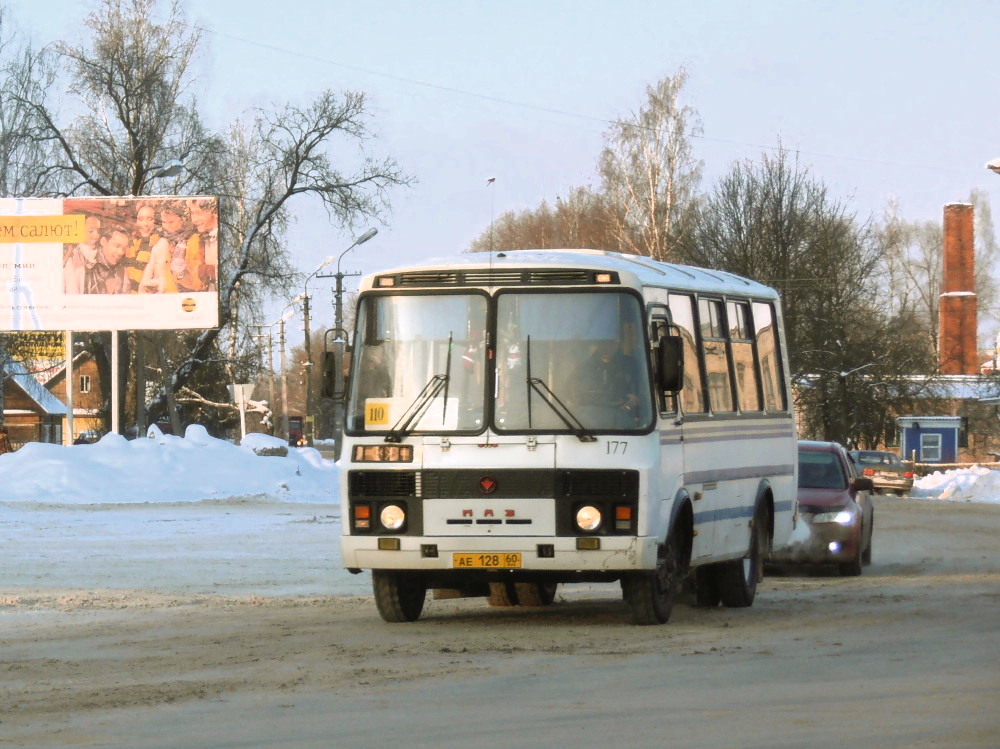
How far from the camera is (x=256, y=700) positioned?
899cm

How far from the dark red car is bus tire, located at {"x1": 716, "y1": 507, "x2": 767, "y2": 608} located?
394 cm

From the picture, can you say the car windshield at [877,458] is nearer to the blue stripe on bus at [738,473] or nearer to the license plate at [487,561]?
the blue stripe on bus at [738,473]

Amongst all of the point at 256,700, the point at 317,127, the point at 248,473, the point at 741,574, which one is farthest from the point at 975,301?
the point at 256,700

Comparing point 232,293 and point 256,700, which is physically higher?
point 232,293

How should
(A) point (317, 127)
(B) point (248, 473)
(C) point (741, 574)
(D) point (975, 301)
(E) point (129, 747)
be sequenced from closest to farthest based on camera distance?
(E) point (129, 747) → (C) point (741, 574) → (B) point (248, 473) → (A) point (317, 127) → (D) point (975, 301)

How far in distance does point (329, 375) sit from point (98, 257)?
3172 cm

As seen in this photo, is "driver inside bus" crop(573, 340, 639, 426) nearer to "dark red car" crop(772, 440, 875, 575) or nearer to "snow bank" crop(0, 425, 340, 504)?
"dark red car" crop(772, 440, 875, 575)

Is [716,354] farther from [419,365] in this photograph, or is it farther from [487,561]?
[487,561]

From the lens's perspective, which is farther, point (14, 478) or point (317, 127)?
point (317, 127)

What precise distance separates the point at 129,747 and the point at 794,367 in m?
56.1

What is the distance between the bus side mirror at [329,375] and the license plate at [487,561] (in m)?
1.55

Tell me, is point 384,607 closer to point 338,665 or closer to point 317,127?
point 338,665

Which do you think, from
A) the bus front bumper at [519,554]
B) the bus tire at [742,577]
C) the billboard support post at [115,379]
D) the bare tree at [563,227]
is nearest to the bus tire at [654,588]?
the bus front bumper at [519,554]

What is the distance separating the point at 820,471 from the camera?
67.9 feet
